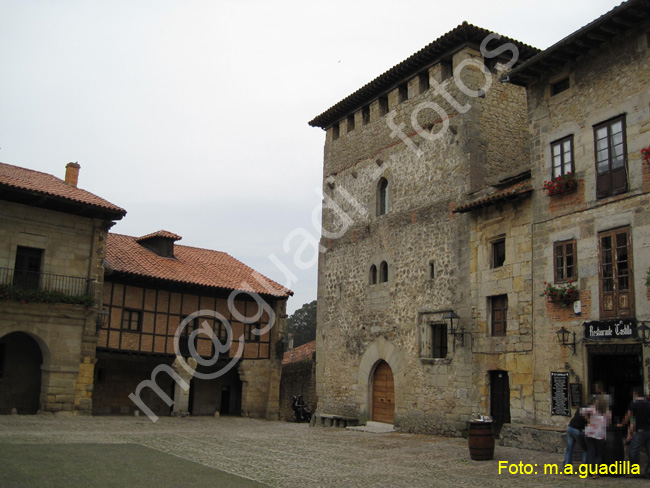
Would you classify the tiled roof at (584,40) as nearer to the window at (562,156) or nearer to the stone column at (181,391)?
the window at (562,156)

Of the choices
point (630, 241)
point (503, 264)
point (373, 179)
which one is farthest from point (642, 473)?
point (373, 179)

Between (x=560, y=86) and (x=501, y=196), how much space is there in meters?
2.94

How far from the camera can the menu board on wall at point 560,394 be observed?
13.5 metres

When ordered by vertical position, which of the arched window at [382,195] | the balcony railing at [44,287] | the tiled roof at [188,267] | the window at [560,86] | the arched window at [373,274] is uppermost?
the window at [560,86]

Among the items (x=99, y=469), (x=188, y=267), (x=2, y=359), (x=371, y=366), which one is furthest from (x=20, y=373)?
(x=99, y=469)

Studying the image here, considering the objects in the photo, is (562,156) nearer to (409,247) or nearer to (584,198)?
(584,198)

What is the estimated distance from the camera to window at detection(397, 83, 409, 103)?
20.9 meters

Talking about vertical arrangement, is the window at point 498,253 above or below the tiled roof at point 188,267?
below

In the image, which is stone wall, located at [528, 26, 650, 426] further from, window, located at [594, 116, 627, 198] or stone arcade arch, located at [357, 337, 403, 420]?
stone arcade arch, located at [357, 337, 403, 420]

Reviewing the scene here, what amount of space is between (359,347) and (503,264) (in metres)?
6.90

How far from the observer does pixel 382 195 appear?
21.5 m

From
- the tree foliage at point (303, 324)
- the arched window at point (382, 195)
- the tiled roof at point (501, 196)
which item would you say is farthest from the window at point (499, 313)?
the tree foliage at point (303, 324)

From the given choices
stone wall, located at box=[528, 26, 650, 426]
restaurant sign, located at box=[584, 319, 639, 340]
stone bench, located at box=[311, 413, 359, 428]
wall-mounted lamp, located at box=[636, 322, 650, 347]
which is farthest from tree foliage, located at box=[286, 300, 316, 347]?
wall-mounted lamp, located at box=[636, 322, 650, 347]

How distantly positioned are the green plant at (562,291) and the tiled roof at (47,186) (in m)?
14.9
